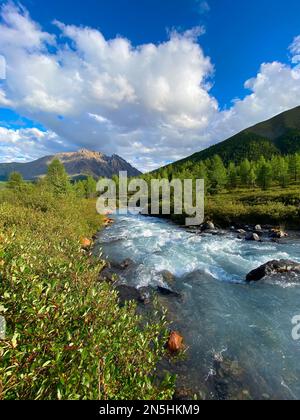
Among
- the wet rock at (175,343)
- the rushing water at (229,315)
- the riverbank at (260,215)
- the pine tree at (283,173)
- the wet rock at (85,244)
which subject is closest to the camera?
the rushing water at (229,315)

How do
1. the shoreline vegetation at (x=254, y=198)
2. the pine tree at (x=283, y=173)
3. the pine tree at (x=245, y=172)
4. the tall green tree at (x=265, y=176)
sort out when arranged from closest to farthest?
the shoreline vegetation at (x=254, y=198)
the pine tree at (x=283, y=173)
the tall green tree at (x=265, y=176)
the pine tree at (x=245, y=172)

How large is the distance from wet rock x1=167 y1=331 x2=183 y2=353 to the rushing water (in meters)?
0.46

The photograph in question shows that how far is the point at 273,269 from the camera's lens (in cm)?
1872

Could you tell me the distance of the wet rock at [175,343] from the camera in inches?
444

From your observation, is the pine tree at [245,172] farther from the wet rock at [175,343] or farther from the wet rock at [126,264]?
the wet rock at [175,343]

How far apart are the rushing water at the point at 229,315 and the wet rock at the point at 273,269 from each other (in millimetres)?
833

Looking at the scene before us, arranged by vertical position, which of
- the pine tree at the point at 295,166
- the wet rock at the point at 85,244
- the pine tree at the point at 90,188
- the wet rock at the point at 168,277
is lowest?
the wet rock at the point at 168,277

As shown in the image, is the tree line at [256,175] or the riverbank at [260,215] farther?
the tree line at [256,175]

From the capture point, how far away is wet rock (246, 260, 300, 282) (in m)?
18.1

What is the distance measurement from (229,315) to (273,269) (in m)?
7.08

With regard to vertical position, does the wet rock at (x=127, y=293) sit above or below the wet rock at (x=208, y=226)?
below

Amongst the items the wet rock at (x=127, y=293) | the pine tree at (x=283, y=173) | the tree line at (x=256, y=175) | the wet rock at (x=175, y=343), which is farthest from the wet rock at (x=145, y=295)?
the pine tree at (x=283, y=173)

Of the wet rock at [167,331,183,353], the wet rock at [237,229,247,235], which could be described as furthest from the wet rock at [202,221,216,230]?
the wet rock at [167,331,183,353]

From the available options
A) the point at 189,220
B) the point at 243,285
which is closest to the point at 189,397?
the point at 243,285
